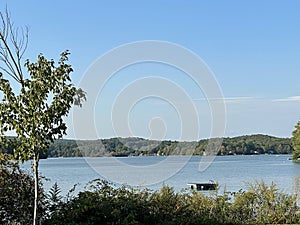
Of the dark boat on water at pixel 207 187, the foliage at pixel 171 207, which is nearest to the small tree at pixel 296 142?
the dark boat on water at pixel 207 187

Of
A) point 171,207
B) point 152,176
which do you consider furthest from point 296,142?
point 171,207

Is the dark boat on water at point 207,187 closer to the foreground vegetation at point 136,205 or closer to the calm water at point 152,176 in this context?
the calm water at point 152,176

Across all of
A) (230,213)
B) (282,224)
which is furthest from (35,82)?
(282,224)

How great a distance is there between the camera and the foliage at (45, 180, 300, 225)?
9659 millimetres

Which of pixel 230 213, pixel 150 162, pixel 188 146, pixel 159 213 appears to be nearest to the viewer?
pixel 159 213

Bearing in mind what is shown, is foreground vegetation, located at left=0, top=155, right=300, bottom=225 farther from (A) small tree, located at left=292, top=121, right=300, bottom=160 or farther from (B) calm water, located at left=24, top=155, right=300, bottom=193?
(A) small tree, located at left=292, top=121, right=300, bottom=160

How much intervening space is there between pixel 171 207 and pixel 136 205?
2.47ft

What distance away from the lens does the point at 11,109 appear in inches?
273

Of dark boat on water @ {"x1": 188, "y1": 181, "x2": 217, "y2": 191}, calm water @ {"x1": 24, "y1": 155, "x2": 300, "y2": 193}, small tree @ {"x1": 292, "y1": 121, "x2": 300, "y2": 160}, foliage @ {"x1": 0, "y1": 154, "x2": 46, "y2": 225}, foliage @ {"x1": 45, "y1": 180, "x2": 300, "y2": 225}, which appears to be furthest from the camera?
small tree @ {"x1": 292, "y1": 121, "x2": 300, "y2": 160}

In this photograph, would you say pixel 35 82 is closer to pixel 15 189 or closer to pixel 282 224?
pixel 15 189

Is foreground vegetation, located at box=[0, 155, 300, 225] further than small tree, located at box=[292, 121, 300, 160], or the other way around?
small tree, located at box=[292, 121, 300, 160]

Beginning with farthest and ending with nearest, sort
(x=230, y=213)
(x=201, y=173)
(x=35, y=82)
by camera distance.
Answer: (x=201, y=173)
(x=230, y=213)
(x=35, y=82)

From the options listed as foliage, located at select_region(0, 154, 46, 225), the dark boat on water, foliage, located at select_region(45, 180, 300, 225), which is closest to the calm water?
the dark boat on water

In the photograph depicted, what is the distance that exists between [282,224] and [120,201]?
11.6 ft
